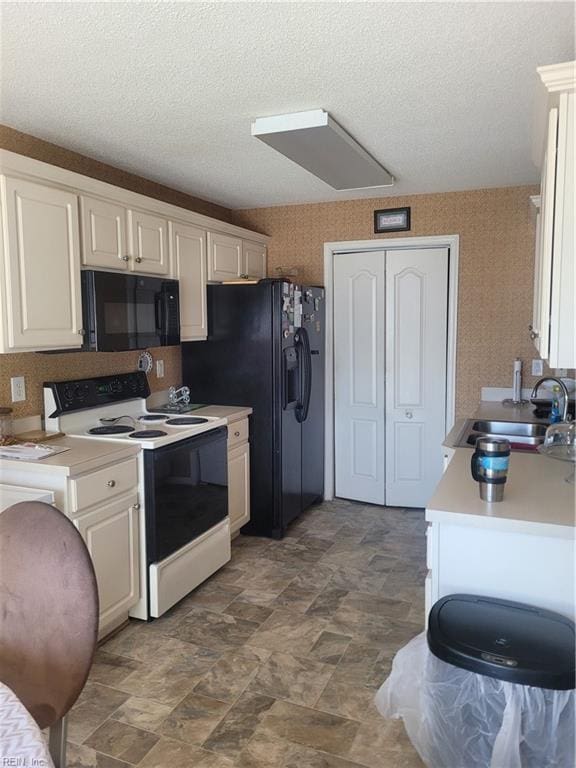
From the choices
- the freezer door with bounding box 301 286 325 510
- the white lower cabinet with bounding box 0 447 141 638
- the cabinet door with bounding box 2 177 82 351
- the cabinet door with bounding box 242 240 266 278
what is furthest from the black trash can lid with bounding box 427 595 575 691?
the cabinet door with bounding box 242 240 266 278

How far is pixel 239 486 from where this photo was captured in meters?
3.69

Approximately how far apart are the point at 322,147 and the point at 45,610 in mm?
2397

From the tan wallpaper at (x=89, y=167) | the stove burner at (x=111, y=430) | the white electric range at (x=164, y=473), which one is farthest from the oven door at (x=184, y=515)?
the tan wallpaper at (x=89, y=167)

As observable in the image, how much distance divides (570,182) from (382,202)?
8.90 feet

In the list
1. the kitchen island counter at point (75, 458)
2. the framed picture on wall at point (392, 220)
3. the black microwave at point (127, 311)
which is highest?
the framed picture on wall at point (392, 220)

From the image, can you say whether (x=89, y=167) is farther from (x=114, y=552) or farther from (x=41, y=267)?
(x=114, y=552)

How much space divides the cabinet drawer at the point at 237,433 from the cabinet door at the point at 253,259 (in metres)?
1.18

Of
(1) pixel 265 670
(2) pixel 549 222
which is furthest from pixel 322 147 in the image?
(1) pixel 265 670

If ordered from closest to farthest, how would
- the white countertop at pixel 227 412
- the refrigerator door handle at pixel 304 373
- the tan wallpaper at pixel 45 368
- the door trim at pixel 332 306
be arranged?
the tan wallpaper at pixel 45 368 → the white countertop at pixel 227 412 → the refrigerator door handle at pixel 304 373 → the door trim at pixel 332 306

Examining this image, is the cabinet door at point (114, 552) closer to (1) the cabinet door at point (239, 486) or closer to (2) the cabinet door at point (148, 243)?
(1) the cabinet door at point (239, 486)

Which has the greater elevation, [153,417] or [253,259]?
[253,259]

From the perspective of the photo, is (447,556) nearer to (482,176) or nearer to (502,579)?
(502,579)

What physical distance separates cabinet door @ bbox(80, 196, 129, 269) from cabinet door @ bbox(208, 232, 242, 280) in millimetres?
864

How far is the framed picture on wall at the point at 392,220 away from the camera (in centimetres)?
422
